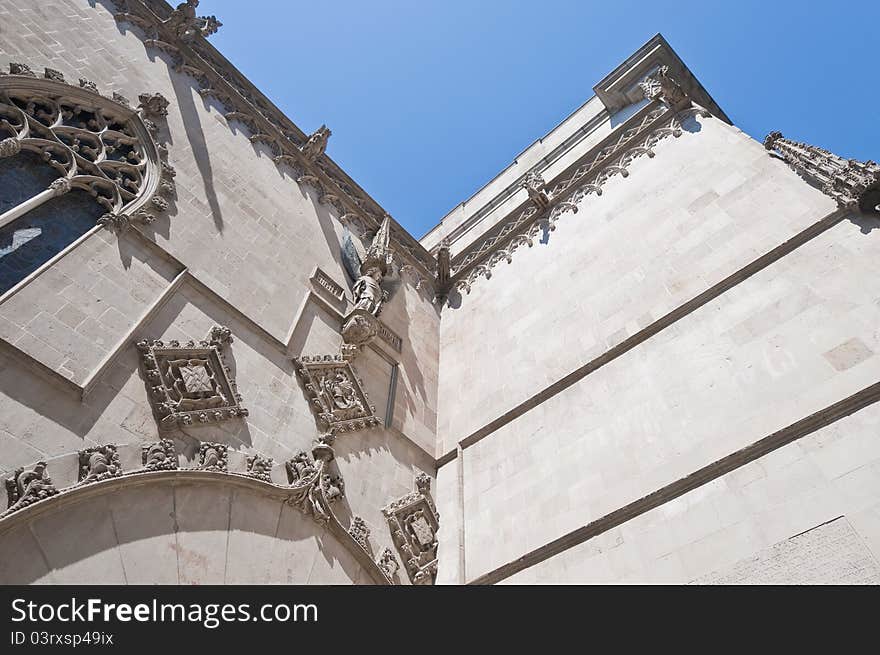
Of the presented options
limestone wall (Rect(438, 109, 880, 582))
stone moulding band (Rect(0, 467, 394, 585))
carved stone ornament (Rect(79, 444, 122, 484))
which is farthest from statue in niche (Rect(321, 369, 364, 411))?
carved stone ornament (Rect(79, 444, 122, 484))

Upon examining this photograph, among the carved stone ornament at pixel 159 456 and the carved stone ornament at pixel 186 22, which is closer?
the carved stone ornament at pixel 159 456

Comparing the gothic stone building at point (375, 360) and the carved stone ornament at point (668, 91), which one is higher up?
the carved stone ornament at point (668, 91)

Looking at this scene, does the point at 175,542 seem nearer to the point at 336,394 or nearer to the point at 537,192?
the point at 336,394

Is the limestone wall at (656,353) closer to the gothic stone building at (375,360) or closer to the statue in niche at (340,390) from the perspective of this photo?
the gothic stone building at (375,360)

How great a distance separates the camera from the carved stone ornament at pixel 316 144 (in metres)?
12.0

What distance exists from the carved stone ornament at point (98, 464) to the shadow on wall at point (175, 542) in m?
0.13

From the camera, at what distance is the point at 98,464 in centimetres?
540

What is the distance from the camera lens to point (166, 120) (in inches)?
368

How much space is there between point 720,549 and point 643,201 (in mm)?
6340

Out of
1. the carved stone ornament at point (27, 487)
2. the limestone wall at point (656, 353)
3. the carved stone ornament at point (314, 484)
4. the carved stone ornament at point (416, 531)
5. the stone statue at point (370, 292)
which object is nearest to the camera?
the carved stone ornament at point (27, 487)

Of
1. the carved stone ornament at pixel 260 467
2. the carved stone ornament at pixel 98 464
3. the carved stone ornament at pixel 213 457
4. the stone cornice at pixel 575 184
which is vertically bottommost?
the carved stone ornament at pixel 98 464

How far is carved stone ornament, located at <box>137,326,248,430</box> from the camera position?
6.32m

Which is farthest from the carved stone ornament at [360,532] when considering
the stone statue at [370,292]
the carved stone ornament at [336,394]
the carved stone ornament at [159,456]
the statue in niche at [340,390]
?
the stone statue at [370,292]
